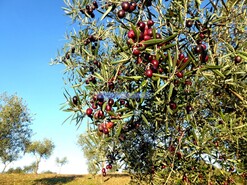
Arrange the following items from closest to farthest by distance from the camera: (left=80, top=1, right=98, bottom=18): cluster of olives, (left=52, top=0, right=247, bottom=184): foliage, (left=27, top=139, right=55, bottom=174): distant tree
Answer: (left=52, top=0, right=247, bottom=184): foliage
(left=80, top=1, right=98, bottom=18): cluster of olives
(left=27, top=139, right=55, bottom=174): distant tree

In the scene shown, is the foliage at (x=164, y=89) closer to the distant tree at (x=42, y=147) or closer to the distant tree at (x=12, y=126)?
the distant tree at (x=12, y=126)

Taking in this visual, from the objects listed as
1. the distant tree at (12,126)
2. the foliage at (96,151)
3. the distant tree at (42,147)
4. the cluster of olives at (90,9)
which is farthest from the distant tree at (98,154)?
the distant tree at (42,147)

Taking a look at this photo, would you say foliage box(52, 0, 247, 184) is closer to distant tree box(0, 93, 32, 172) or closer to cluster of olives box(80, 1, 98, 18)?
cluster of olives box(80, 1, 98, 18)

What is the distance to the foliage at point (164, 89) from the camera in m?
2.49

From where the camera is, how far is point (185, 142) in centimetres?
364

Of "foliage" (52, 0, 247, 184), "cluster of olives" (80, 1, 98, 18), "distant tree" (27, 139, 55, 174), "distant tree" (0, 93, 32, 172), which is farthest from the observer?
"distant tree" (27, 139, 55, 174)

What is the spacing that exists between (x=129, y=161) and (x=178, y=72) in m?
2.24

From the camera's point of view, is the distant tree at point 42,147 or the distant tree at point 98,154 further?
the distant tree at point 42,147

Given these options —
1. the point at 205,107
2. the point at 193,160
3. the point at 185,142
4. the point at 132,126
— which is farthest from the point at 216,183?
the point at 132,126

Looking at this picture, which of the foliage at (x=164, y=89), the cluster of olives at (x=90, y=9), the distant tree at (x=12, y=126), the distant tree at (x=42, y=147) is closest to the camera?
the foliage at (x=164, y=89)

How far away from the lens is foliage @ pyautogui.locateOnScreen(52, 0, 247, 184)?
249 cm

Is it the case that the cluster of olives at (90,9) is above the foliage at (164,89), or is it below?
above

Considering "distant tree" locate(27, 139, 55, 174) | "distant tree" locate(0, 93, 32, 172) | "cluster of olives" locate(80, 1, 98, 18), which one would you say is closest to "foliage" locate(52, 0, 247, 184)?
"cluster of olives" locate(80, 1, 98, 18)

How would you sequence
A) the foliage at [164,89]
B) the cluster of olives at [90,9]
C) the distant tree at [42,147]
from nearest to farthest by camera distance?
the foliage at [164,89] < the cluster of olives at [90,9] < the distant tree at [42,147]
